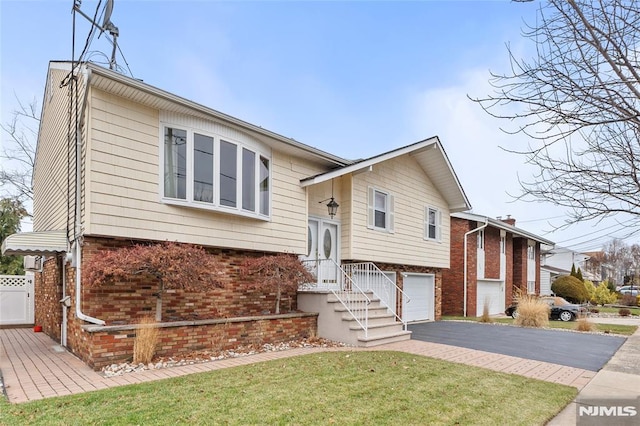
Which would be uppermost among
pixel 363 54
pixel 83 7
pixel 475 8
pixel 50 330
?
pixel 83 7

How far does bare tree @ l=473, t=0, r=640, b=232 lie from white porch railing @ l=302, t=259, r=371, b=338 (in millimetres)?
6244

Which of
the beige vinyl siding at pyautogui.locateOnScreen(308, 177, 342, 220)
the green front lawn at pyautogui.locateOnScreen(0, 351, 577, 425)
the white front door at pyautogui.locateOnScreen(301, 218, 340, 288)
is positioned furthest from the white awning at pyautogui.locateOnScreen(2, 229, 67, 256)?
the beige vinyl siding at pyautogui.locateOnScreen(308, 177, 342, 220)

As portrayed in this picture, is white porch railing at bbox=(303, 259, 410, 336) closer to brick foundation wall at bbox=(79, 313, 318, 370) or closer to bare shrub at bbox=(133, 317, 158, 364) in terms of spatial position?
brick foundation wall at bbox=(79, 313, 318, 370)

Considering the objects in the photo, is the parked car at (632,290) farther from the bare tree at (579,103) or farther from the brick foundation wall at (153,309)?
the bare tree at (579,103)

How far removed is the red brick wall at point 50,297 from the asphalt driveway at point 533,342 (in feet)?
30.6

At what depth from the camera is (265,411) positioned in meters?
4.79

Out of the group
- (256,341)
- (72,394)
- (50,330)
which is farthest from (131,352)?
(50,330)

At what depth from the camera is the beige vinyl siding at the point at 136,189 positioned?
7.75 metres

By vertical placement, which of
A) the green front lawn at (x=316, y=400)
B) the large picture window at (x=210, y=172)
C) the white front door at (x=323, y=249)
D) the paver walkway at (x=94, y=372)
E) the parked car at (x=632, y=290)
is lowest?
the parked car at (x=632, y=290)

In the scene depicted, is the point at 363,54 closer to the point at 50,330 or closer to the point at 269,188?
the point at 269,188

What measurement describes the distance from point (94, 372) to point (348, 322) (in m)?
5.38

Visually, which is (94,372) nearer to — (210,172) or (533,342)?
(210,172)

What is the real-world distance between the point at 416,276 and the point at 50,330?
40.9 feet

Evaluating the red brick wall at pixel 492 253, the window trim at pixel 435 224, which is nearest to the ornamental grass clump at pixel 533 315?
the window trim at pixel 435 224
